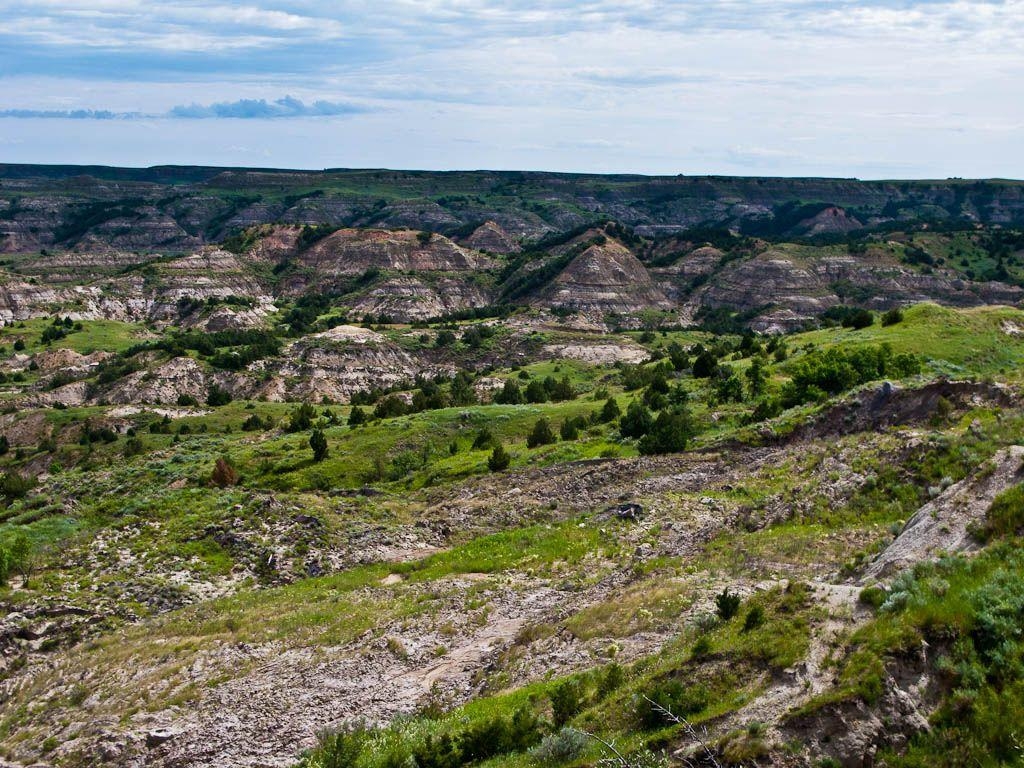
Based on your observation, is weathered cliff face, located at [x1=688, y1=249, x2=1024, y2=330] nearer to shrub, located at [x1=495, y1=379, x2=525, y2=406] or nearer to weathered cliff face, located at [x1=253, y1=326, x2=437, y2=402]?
weathered cliff face, located at [x1=253, y1=326, x2=437, y2=402]

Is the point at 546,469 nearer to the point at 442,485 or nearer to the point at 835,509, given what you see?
the point at 442,485

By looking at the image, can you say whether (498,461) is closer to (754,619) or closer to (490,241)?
(754,619)

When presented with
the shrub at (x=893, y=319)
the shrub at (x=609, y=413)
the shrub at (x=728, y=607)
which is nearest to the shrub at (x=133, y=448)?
the shrub at (x=609, y=413)

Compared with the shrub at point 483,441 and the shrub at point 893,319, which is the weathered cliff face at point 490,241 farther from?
the shrub at point 483,441

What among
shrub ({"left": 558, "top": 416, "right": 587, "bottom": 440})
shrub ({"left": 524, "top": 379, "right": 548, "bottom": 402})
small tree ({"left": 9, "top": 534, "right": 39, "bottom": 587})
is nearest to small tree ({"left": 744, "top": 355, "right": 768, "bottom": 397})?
shrub ({"left": 558, "top": 416, "right": 587, "bottom": 440})

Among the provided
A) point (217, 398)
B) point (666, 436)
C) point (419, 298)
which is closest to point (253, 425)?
point (217, 398)

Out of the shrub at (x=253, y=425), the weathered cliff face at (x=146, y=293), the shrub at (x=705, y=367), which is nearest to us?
the shrub at (x=705, y=367)

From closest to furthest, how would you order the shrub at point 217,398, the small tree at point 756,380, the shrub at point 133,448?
1. the small tree at point 756,380
2. the shrub at point 133,448
3. the shrub at point 217,398

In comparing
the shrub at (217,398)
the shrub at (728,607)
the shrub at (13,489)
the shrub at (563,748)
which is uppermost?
the shrub at (728,607)
